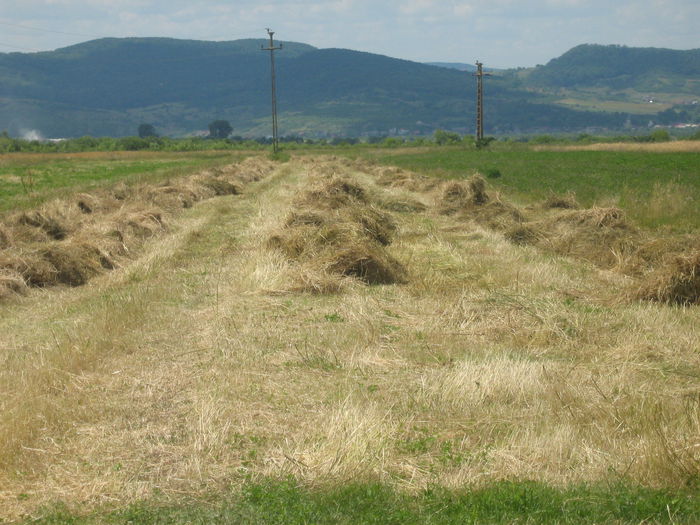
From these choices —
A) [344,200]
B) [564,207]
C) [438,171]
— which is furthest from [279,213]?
[438,171]

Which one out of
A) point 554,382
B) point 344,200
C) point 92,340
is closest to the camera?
point 554,382

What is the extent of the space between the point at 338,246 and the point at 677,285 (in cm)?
529

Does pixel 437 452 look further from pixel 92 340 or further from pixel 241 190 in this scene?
pixel 241 190

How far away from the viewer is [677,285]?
941 cm

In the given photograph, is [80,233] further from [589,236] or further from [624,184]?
[624,184]

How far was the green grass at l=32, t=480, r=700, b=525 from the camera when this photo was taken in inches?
164

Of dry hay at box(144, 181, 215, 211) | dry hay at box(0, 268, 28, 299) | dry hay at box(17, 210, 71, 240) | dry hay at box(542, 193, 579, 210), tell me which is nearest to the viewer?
dry hay at box(0, 268, 28, 299)

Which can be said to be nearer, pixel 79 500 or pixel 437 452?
pixel 79 500

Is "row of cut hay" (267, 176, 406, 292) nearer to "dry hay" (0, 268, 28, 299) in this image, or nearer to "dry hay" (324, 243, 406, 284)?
"dry hay" (324, 243, 406, 284)

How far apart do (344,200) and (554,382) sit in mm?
12665

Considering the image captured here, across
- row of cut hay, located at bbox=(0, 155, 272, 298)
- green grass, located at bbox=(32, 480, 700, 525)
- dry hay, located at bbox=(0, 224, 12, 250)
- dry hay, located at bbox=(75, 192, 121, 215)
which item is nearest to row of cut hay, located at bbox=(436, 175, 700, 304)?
green grass, located at bbox=(32, 480, 700, 525)

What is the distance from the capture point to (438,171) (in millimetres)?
37094

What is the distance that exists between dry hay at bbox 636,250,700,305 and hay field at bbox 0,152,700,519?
0.09ft

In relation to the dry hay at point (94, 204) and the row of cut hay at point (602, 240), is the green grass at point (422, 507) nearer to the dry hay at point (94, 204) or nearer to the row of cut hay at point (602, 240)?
the row of cut hay at point (602, 240)
